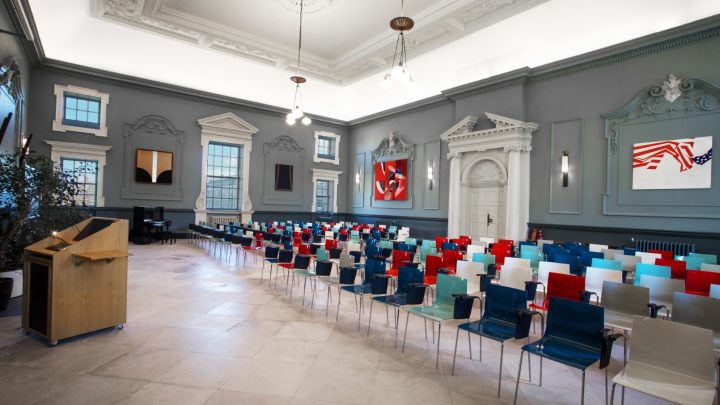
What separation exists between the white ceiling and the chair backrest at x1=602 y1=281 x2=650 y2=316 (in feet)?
26.6

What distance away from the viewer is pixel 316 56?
14156 millimetres

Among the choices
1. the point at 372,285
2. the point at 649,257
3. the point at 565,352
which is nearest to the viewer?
the point at 565,352

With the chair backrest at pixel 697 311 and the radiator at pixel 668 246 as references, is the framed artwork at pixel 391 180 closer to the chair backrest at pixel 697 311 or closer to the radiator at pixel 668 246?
the radiator at pixel 668 246

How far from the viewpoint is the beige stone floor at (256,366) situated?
2.88 m

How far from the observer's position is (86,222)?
14.6ft

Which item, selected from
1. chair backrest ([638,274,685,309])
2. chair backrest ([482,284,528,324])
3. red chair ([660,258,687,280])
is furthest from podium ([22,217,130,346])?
red chair ([660,258,687,280])

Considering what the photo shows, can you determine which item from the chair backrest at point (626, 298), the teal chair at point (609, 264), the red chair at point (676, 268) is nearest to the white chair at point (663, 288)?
the chair backrest at point (626, 298)

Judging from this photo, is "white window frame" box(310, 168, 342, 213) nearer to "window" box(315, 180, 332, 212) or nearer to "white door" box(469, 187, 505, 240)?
"window" box(315, 180, 332, 212)

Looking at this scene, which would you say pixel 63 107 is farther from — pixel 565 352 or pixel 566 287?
pixel 565 352

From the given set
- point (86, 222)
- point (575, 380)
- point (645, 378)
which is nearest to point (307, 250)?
point (86, 222)

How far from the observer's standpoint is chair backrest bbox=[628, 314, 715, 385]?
7.90 feet

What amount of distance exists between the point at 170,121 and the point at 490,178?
1173 cm

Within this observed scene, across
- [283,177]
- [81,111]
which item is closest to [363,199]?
[283,177]

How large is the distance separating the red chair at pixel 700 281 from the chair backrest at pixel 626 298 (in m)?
1.72
